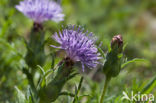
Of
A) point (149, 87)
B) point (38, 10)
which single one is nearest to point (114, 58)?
point (149, 87)

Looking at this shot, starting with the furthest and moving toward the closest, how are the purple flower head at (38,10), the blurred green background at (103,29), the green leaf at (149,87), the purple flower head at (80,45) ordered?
the blurred green background at (103,29) < the purple flower head at (38,10) < the green leaf at (149,87) < the purple flower head at (80,45)

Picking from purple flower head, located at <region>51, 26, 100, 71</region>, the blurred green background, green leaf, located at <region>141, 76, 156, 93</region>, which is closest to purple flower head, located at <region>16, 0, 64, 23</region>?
the blurred green background

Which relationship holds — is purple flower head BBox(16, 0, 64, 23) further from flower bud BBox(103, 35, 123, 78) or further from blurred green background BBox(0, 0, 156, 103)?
flower bud BBox(103, 35, 123, 78)

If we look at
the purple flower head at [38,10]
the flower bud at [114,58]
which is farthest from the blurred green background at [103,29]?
the flower bud at [114,58]

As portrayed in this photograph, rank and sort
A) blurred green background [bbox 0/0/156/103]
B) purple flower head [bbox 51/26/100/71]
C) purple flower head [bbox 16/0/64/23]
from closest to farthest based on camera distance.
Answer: purple flower head [bbox 51/26/100/71] → purple flower head [bbox 16/0/64/23] → blurred green background [bbox 0/0/156/103]

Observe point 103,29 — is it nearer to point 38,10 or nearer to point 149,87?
point 38,10

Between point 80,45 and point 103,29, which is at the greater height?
point 103,29

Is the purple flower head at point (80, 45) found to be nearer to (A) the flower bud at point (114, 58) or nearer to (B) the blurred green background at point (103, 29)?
(A) the flower bud at point (114, 58)

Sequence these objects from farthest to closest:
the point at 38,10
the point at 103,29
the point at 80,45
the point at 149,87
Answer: the point at 103,29, the point at 38,10, the point at 149,87, the point at 80,45
